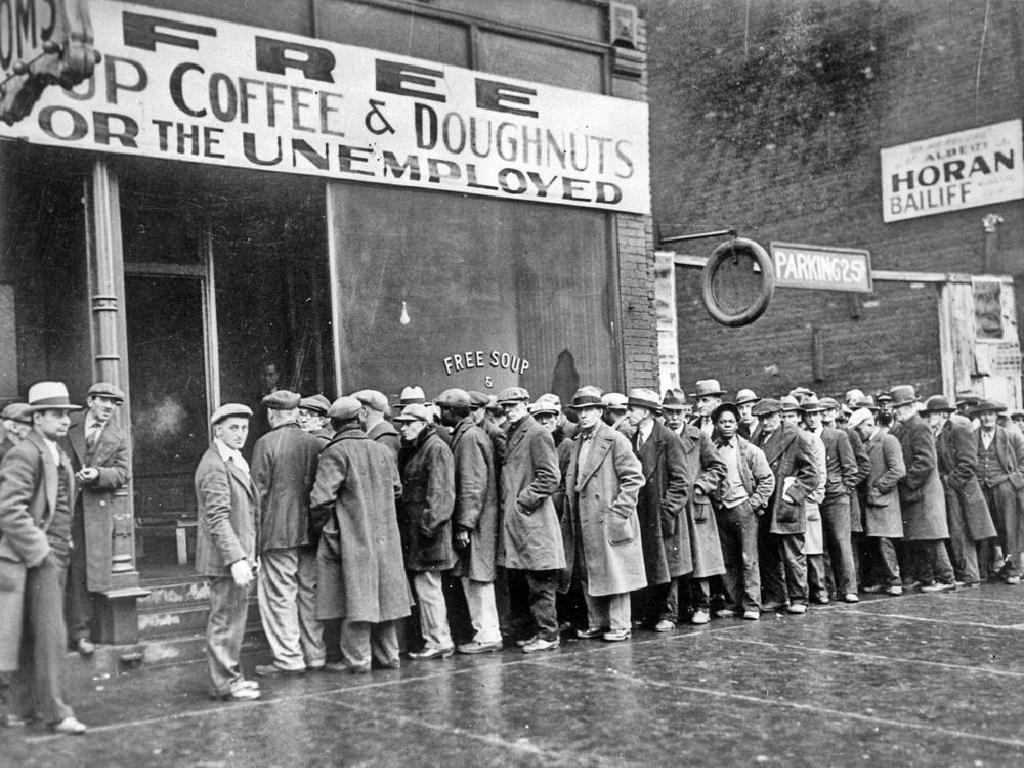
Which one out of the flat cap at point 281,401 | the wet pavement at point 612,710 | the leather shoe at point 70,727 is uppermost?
the flat cap at point 281,401

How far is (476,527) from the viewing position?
905 centimetres

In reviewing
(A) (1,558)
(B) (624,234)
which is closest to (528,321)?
(B) (624,234)

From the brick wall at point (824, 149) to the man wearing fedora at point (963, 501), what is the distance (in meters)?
5.06

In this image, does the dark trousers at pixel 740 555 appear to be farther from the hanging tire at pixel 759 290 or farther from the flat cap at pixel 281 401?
the flat cap at pixel 281 401

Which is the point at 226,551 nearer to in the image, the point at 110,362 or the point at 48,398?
the point at 48,398

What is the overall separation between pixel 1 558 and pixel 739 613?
640cm

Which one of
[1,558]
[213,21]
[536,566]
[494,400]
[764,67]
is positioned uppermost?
[764,67]

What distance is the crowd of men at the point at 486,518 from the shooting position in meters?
7.29

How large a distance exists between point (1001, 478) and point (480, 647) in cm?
708

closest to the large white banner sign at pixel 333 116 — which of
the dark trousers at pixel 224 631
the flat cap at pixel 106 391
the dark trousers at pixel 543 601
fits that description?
the flat cap at pixel 106 391

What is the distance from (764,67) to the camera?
65.0ft

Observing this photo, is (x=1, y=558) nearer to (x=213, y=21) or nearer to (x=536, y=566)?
(x=536, y=566)

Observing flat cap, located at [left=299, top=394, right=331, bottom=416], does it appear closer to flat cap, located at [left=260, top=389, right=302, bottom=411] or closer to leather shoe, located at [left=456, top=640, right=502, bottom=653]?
flat cap, located at [left=260, top=389, right=302, bottom=411]

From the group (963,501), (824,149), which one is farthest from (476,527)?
(824,149)
